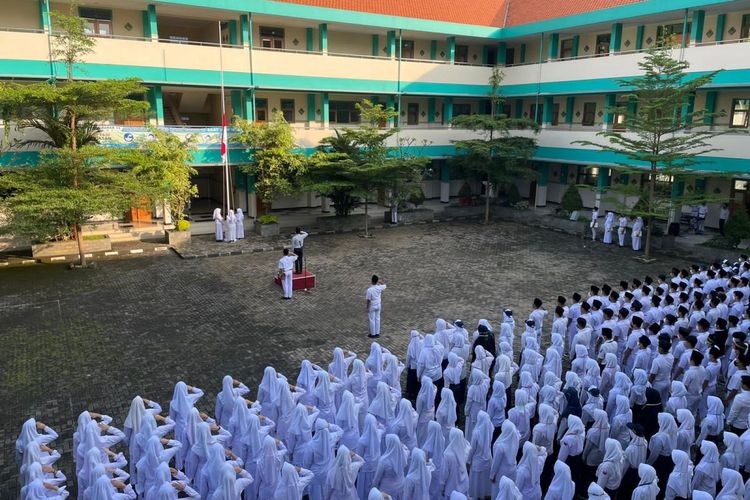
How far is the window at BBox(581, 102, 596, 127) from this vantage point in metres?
25.1

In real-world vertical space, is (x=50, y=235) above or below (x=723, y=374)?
above

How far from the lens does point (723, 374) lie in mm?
9641

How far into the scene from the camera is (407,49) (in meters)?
26.9

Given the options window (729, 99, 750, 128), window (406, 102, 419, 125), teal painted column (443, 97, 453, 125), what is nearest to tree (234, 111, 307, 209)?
window (406, 102, 419, 125)

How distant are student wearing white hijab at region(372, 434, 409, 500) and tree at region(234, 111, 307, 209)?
591 inches

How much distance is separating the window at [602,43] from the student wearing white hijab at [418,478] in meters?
23.2

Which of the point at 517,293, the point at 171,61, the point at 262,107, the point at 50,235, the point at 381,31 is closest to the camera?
the point at 517,293

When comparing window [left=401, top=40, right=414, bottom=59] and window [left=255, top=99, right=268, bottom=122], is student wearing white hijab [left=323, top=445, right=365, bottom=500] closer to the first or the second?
window [left=255, top=99, right=268, bottom=122]

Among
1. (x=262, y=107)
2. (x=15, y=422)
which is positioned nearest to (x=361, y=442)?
(x=15, y=422)

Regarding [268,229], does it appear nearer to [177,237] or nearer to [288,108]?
[177,237]

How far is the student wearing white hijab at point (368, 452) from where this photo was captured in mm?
6008

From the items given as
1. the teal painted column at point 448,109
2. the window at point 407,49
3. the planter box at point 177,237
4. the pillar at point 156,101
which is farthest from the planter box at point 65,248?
the window at point 407,49

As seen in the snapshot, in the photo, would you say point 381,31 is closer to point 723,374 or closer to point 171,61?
point 171,61

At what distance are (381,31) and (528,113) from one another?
8.21 meters
